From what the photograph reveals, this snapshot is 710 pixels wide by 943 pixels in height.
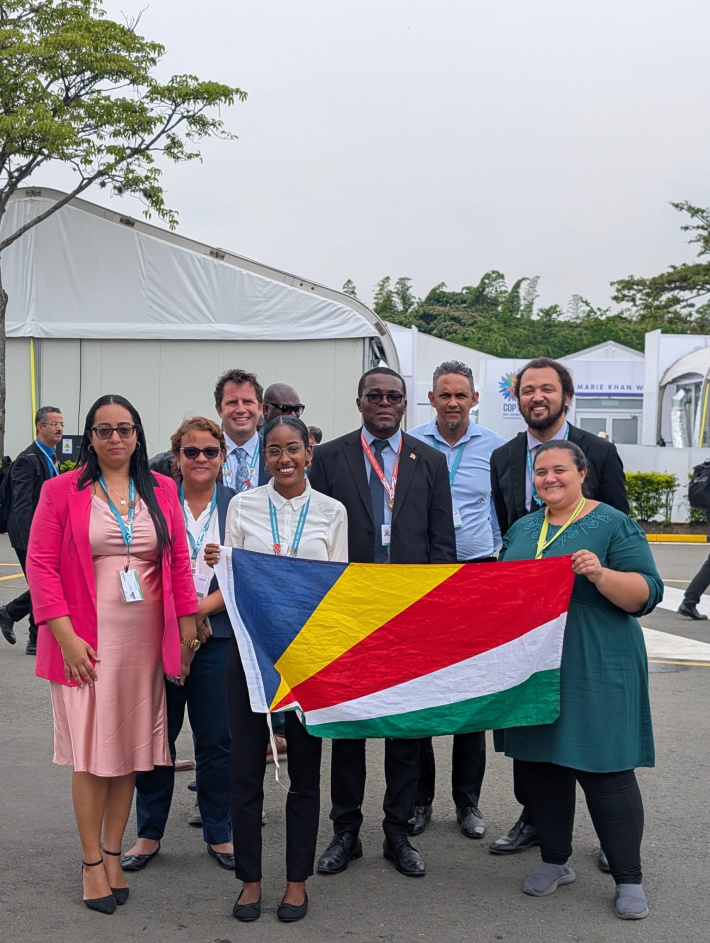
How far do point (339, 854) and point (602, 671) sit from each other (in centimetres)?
150

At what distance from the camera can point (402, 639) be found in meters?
4.61

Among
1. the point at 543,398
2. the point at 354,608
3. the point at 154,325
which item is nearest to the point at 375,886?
the point at 354,608

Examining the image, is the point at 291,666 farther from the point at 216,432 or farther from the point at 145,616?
the point at 216,432

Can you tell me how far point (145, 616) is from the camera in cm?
445

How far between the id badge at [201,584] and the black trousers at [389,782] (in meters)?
0.93

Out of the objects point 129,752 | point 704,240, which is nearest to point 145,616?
point 129,752

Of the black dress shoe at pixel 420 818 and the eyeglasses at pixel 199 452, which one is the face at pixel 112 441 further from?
the black dress shoe at pixel 420 818

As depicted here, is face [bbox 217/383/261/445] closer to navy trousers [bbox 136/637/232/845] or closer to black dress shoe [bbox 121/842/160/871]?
navy trousers [bbox 136/637/232/845]

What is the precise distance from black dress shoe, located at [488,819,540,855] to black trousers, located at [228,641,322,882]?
3.75 ft

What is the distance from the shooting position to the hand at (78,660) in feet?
13.9

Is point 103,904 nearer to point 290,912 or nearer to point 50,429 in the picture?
point 290,912

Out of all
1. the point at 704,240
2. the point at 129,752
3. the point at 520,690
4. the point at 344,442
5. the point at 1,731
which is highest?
the point at 704,240

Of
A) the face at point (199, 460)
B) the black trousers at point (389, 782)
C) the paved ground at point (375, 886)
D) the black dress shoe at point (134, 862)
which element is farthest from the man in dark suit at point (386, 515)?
the black dress shoe at point (134, 862)

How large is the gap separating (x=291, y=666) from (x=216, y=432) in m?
1.26
